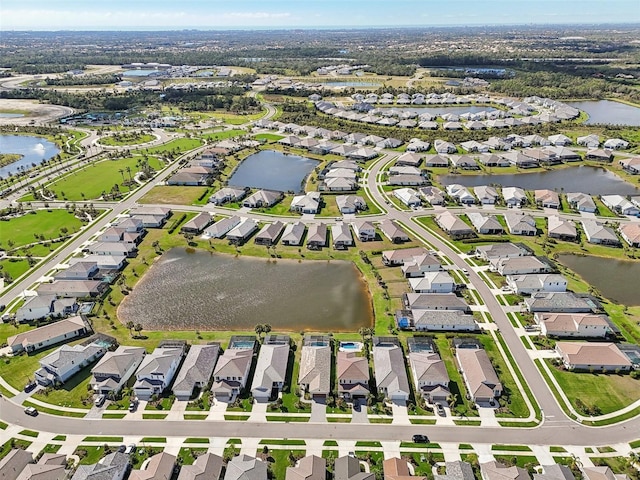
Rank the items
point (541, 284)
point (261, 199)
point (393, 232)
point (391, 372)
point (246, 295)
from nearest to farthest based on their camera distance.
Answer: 1. point (391, 372)
2. point (541, 284)
3. point (246, 295)
4. point (393, 232)
5. point (261, 199)

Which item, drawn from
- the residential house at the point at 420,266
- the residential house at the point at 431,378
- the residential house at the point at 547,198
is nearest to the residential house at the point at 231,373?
the residential house at the point at 431,378

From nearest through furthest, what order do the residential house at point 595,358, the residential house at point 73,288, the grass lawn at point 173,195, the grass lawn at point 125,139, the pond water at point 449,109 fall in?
the residential house at point 595,358 → the residential house at point 73,288 → the grass lawn at point 173,195 → the grass lawn at point 125,139 → the pond water at point 449,109

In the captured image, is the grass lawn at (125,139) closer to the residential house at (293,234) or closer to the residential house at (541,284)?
the residential house at (293,234)

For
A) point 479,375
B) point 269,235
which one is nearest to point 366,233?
point 269,235

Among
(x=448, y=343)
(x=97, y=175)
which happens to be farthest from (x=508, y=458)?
(x=97, y=175)

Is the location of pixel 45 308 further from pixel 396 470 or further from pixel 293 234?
pixel 396 470

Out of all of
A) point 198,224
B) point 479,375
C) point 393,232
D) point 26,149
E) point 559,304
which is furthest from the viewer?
point 26,149

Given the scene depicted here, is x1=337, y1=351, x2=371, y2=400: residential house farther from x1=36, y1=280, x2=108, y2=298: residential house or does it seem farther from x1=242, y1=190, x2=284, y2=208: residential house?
x1=242, y1=190, x2=284, y2=208: residential house
